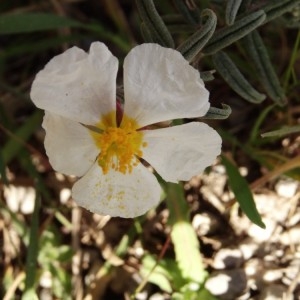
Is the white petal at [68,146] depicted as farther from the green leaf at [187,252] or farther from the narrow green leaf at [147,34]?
the green leaf at [187,252]

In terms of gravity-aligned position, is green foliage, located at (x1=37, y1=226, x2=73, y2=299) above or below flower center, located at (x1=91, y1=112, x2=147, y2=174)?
below

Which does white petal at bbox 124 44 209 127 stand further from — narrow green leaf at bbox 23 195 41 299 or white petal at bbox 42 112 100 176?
narrow green leaf at bbox 23 195 41 299

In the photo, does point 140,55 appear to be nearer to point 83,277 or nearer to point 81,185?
point 81,185

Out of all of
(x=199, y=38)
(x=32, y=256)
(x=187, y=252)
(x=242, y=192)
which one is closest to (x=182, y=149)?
(x=199, y=38)

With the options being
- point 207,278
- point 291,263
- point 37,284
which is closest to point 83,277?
point 37,284

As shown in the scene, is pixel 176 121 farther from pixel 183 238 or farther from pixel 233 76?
pixel 183 238

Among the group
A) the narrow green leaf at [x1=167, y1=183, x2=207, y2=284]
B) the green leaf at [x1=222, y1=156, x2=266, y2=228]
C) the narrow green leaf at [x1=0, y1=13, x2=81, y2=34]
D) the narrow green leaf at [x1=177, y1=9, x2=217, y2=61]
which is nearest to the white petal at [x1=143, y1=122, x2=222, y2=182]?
the narrow green leaf at [x1=177, y1=9, x2=217, y2=61]
